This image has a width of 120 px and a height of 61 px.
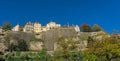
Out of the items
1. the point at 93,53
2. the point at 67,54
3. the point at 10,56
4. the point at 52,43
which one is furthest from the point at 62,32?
the point at 93,53

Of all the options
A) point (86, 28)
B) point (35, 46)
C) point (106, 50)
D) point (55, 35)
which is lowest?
point (106, 50)

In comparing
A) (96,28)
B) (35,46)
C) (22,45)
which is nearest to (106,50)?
(22,45)

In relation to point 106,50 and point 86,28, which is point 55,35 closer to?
point 86,28

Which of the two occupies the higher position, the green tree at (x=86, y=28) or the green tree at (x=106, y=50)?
the green tree at (x=86, y=28)

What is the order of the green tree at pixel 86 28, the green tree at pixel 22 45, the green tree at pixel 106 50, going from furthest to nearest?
the green tree at pixel 86 28 < the green tree at pixel 22 45 < the green tree at pixel 106 50

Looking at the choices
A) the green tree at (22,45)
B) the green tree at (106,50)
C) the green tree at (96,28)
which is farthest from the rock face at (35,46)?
the green tree at (106,50)

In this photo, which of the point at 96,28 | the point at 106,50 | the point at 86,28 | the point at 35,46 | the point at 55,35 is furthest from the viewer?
the point at 96,28

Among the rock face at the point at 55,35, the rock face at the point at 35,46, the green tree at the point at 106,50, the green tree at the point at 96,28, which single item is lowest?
the green tree at the point at 106,50

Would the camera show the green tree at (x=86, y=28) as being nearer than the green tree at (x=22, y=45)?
No

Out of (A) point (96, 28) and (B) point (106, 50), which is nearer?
(B) point (106, 50)

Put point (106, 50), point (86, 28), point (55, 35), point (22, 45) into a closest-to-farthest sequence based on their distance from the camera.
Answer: point (106, 50), point (22, 45), point (55, 35), point (86, 28)

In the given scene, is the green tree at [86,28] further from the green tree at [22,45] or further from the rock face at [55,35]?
the green tree at [22,45]

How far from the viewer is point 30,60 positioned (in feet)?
156

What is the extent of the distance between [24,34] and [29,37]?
144cm
